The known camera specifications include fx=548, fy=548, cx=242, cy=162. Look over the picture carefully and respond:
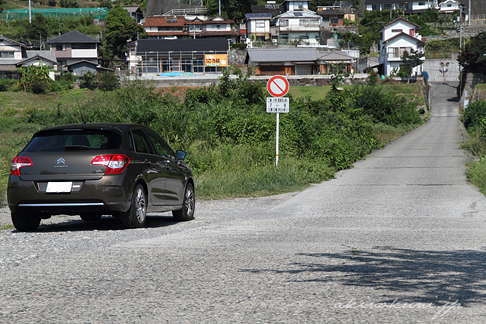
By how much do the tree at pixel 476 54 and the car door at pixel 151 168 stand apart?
67645 mm

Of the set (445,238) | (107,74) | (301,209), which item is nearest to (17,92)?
(107,74)

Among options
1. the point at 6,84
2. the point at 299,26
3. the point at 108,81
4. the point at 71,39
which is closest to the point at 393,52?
the point at 299,26

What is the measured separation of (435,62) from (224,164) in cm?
8483

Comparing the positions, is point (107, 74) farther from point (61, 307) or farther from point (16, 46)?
point (61, 307)

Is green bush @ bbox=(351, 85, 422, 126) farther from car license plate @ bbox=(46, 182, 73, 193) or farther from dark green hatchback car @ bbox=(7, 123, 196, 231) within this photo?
car license plate @ bbox=(46, 182, 73, 193)

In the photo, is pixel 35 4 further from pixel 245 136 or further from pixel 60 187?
pixel 60 187

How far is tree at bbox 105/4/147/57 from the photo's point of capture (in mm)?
104125

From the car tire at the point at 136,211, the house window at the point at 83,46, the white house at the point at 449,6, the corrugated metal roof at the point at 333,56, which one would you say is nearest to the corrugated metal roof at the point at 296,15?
the corrugated metal roof at the point at 333,56

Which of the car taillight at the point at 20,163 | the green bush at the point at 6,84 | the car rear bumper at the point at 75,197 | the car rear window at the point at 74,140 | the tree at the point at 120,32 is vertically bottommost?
the car rear bumper at the point at 75,197

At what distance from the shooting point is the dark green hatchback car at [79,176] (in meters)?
8.28

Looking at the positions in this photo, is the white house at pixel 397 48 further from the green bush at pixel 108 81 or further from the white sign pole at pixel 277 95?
the white sign pole at pixel 277 95

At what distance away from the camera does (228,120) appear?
22.2 m

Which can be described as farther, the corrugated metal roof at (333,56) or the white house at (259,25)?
the white house at (259,25)

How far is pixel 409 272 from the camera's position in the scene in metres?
5.59
